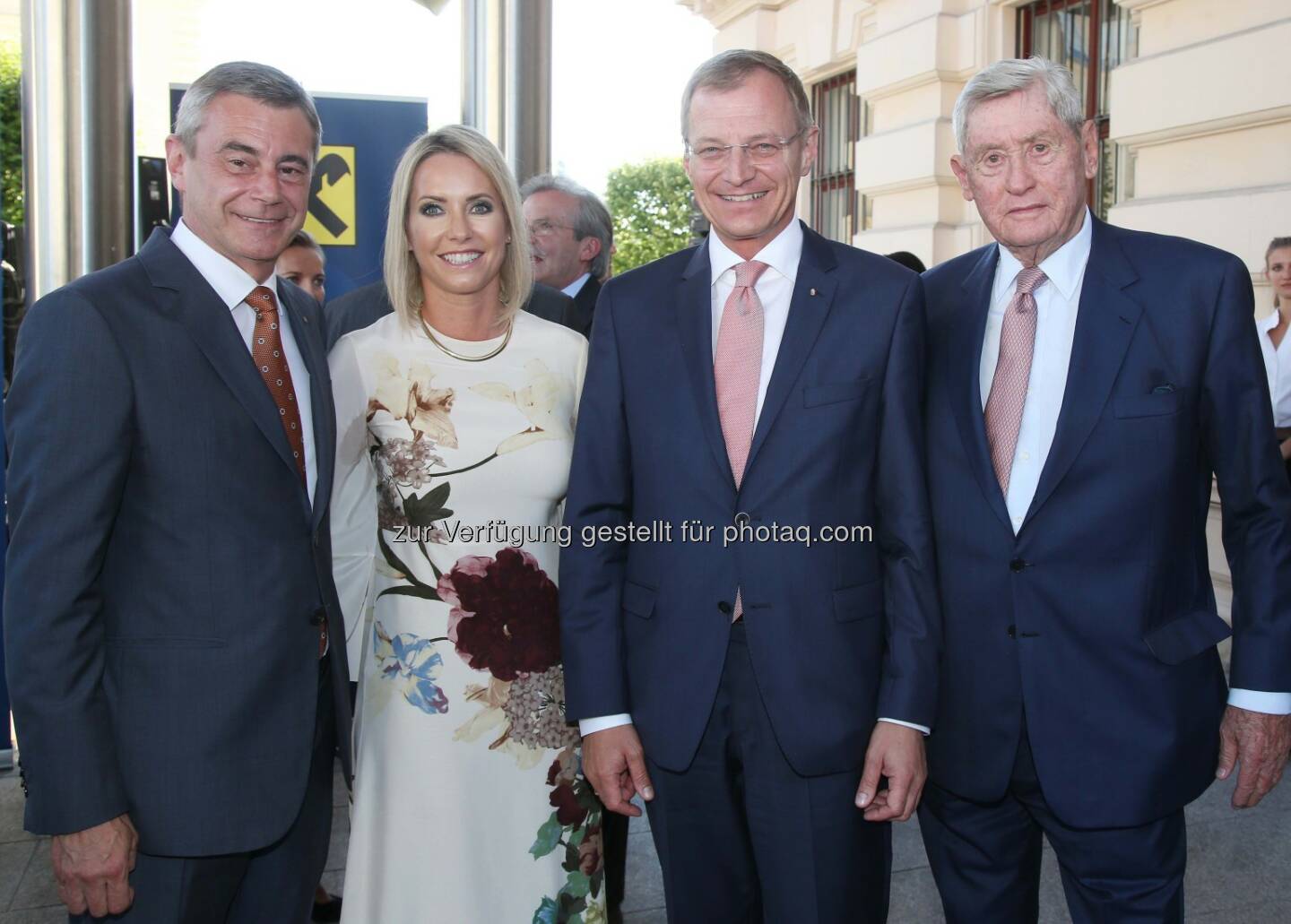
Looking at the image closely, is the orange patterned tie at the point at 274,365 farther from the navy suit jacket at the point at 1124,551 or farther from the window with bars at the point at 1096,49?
the window with bars at the point at 1096,49

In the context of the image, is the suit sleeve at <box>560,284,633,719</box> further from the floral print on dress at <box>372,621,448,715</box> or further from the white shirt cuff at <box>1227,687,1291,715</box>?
the white shirt cuff at <box>1227,687,1291,715</box>

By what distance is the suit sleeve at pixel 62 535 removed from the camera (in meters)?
1.72

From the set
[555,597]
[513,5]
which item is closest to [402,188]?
[555,597]

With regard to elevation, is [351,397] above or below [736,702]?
above

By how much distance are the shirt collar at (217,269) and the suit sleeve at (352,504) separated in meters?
0.33

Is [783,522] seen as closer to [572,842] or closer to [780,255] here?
[780,255]

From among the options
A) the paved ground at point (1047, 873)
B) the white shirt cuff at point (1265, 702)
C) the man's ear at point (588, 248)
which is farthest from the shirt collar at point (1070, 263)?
the man's ear at point (588, 248)

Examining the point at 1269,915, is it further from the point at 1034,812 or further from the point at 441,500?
the point at 441,500

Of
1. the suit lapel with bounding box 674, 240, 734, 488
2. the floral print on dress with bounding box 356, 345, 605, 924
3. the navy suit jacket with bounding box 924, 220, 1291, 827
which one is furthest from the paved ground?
the suit lapel with bounding box 674, 240, 734, 488

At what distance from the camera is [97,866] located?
1.79 meters

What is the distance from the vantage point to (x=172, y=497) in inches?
72.6

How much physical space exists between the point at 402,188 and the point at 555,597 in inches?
37.0

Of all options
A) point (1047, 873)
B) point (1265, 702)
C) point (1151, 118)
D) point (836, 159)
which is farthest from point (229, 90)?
point (836, 159)

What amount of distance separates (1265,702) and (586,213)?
3.09 metres
